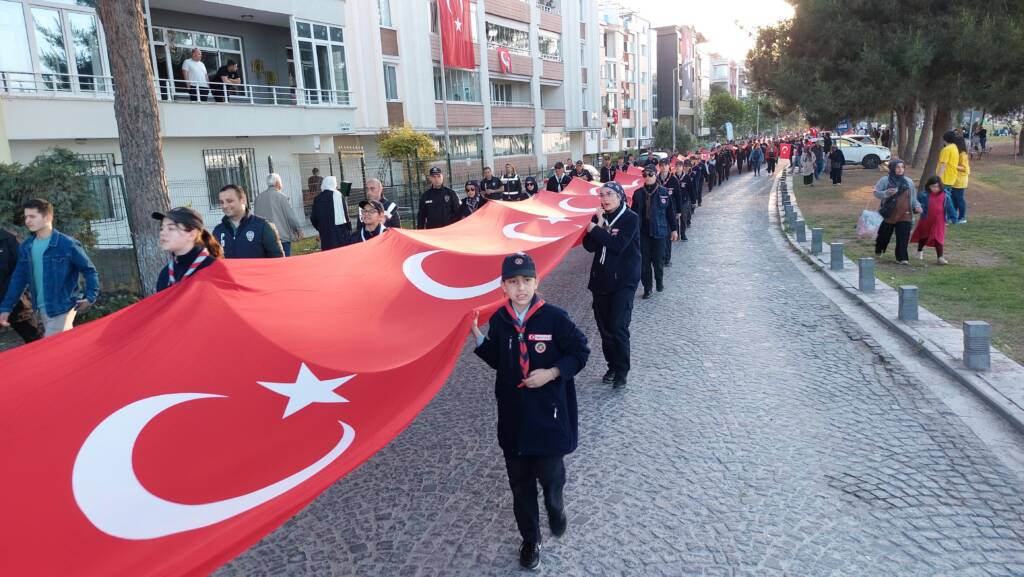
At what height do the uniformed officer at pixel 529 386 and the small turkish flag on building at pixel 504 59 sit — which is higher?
the small turkish flag on building at pixel 504 59

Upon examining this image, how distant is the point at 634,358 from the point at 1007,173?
29.6 metres

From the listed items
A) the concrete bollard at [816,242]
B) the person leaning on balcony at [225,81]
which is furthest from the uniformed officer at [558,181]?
the person leaning on balcony at [225,81]

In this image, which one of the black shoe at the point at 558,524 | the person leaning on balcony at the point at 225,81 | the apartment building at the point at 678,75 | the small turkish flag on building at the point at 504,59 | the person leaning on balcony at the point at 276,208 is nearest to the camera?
the black shoe at the point at 558,524

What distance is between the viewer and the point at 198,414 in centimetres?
322

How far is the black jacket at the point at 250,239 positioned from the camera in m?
6.08

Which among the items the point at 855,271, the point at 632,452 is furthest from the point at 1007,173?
the point at 632,452

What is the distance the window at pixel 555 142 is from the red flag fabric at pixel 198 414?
134 ft

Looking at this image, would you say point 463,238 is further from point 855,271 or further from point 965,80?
point 965,80

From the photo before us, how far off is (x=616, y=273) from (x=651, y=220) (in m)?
3.79

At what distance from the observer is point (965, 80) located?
18.5m

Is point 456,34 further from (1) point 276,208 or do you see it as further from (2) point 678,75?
(2) point 678,75

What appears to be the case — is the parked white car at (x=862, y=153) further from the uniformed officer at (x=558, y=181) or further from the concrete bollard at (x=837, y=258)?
the concrete bollard at (x=837, y=258)

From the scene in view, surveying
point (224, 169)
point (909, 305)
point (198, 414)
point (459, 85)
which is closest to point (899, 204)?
point (909, 305)

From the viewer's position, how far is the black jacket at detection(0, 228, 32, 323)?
6.75 m
